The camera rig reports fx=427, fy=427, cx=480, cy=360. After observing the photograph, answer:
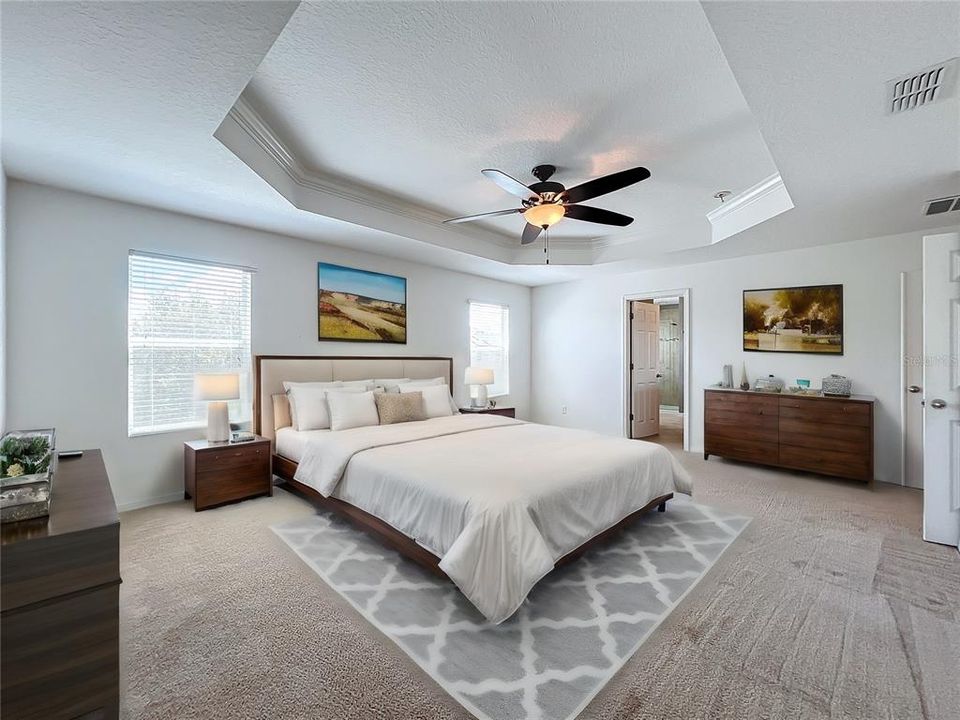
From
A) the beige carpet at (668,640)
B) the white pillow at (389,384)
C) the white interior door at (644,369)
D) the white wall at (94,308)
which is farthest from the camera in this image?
the white interior door at (644,369)

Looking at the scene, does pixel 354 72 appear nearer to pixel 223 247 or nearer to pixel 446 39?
pixel 446 39

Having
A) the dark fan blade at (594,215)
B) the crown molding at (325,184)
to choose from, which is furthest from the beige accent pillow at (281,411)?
the dark fan blade at (594,215)

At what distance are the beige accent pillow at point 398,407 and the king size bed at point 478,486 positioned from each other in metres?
0.20

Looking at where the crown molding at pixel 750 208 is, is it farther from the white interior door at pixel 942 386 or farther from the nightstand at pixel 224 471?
the nightstand at pixel 224 471

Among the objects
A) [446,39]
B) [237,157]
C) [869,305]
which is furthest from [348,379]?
[869,305]

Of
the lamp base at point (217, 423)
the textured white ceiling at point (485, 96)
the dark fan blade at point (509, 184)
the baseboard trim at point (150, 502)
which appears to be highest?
the textured white ceiling at point (485, 96)

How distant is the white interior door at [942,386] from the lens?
287cm

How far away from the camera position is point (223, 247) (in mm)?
3965

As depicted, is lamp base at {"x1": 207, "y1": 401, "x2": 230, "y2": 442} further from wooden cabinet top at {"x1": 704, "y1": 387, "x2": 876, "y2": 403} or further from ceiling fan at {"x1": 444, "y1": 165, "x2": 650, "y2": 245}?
wooden cabinet top at {"x1": 704, "y1": 387, "x2": 876, "y2": 403}

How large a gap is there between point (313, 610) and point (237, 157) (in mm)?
2662

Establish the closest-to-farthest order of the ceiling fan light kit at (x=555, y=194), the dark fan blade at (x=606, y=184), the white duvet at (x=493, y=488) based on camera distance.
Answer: the white duvet at (x=493, y=488)
the dark fan blade at (x=606, y=184)
the ceiling fan light kit at (x=555, y=194)

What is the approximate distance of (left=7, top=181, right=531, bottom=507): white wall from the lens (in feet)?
9.96

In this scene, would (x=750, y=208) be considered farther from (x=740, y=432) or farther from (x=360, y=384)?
(x=360, y=384)

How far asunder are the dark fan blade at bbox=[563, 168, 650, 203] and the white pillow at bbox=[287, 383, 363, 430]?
281cm
